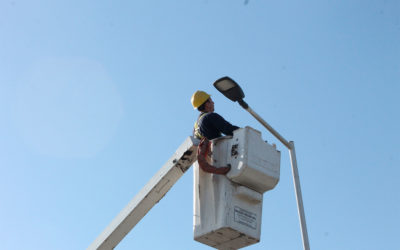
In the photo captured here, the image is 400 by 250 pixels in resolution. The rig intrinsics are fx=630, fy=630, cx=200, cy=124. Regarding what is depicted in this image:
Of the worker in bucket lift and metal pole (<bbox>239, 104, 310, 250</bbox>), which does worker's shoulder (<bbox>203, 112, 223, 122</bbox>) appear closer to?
the worker in bucket lift

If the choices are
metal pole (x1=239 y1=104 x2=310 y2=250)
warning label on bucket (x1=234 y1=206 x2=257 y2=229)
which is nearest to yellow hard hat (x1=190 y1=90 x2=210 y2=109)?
metal pole (x1=239 y1=104 x2=310 y2=250)

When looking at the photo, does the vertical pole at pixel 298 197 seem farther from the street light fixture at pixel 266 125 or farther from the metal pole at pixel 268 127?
the metal pole at pixel 268 127

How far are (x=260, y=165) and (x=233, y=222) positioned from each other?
2.68 ft

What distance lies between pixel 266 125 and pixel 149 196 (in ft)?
7.35

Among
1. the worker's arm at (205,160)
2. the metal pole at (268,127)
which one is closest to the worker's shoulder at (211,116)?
the worker's arm at (205,160)

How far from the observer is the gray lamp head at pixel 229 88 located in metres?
8.73

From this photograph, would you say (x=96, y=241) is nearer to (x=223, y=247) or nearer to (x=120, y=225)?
(x=120, y=225)

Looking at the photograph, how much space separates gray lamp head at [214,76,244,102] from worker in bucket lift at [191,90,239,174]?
0.98 ft

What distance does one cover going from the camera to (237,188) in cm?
773

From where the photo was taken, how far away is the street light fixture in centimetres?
877

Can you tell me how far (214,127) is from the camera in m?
8.36

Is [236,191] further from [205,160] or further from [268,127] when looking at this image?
[268,127]

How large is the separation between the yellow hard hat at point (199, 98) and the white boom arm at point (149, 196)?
911mm

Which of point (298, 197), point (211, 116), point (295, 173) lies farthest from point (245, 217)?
point (295, 173)
